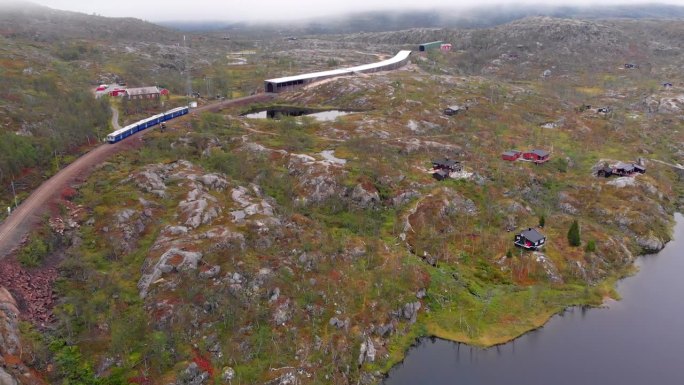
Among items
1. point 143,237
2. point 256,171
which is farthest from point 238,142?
point 143,237

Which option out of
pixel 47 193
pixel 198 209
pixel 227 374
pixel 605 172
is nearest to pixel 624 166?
pixel 605 172

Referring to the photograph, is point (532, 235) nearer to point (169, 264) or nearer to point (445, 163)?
point (445, 163)

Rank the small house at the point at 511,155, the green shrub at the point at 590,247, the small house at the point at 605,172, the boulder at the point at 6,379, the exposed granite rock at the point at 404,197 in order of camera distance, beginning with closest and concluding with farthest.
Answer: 1. the boulder at the point at 6,379
2. the green shrub at the point at 590,247
3. the exposed granite rock at the point at 404,197
4. the small house at the point at 605,172
5. the small house at the point at 511,155

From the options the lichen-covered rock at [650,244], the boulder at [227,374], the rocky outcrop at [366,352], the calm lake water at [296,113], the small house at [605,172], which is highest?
the calm lake water at [296,113]

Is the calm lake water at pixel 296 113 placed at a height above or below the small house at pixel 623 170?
above

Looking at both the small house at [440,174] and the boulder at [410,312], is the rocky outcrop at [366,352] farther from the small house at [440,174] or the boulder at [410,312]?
the small house at [440,174]

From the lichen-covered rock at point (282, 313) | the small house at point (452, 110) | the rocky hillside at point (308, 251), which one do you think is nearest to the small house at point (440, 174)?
the rocky hillside at point (308, 251)

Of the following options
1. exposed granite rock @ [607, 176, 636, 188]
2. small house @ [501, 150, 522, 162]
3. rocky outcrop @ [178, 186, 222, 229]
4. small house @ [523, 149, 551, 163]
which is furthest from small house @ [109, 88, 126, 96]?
exposed granite rock @ [607, 176, 636, 188]
